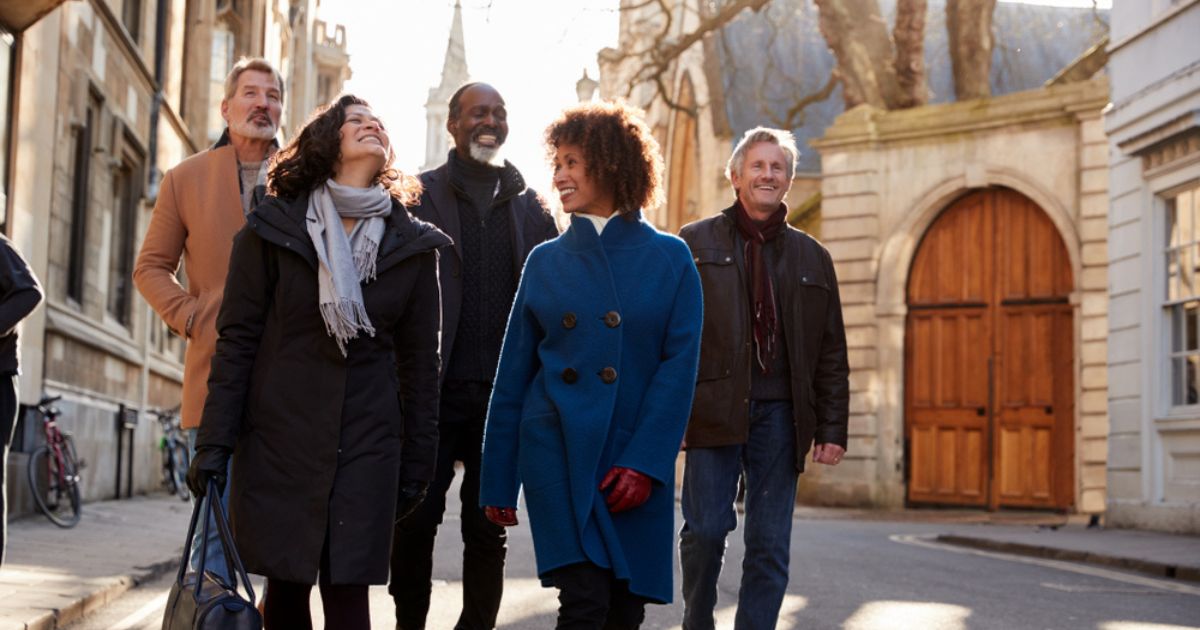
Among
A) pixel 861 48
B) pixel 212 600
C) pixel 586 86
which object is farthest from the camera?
pixel 586 86

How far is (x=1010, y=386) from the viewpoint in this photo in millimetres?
20578

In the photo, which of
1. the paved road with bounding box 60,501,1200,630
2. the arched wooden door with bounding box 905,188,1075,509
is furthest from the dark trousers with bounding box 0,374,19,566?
the arched wooden door with bounding box 905,188,1075,509

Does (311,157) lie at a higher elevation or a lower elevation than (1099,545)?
higher

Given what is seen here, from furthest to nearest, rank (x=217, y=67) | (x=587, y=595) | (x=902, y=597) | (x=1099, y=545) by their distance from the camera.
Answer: (x=217, y=67) < (x=1099, y=545) < (x=902, y=597) < (x=587, y=595)

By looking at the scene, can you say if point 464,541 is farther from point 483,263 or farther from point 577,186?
point 577,186

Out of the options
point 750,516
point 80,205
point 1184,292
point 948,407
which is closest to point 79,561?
point 750,516

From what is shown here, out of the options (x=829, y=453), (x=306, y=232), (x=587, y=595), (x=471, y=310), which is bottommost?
(x=587, y=595)

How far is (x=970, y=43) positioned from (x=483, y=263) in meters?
18.0

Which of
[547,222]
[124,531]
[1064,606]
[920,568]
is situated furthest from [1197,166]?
[547,222]

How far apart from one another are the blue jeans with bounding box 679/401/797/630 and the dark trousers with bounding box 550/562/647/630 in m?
1.31

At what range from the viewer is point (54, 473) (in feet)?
46.6

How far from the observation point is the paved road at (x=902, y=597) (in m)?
8.05

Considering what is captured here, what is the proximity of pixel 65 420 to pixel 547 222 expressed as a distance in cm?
1138

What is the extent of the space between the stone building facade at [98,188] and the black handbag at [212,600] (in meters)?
10.1
